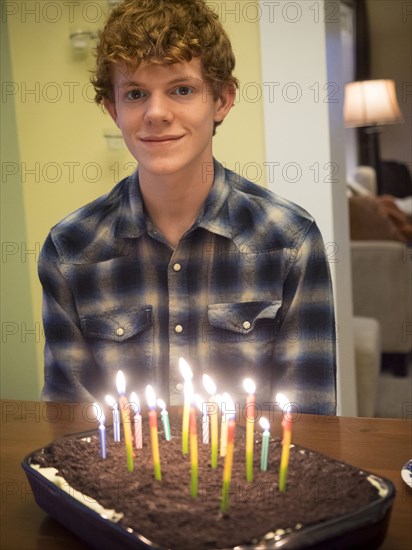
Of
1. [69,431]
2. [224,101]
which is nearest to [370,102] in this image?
[224,101]

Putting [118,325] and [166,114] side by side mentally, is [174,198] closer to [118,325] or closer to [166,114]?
[166,114]

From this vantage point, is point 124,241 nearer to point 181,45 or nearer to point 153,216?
point 153,216

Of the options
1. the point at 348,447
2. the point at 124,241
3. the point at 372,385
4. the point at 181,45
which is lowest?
the point at 372,385

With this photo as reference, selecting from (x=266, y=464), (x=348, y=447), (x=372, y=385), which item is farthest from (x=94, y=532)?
(x=372, y=385)

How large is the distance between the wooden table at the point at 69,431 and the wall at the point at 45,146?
41.3 inches

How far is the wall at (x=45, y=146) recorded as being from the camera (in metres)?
2.16

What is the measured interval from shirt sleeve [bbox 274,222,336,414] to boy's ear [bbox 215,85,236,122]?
1.11 feet

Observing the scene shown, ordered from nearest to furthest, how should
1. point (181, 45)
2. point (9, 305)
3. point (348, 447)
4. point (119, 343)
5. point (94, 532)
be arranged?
point (94, 532)
point (348, 447)
point (181, 45)
point (119, 343)
point (9, 305)

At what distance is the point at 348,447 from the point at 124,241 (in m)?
0.86

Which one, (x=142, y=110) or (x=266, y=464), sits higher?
(x=142, y=110)

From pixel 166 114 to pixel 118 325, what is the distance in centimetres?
46

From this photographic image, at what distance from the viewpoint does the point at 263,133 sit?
2018mm

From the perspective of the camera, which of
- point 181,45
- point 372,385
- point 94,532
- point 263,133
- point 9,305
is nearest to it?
point 94,532

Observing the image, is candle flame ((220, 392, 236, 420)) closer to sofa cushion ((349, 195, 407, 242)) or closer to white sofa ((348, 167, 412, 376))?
white sofa ((348, 167, 412, 376))
